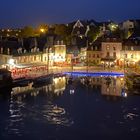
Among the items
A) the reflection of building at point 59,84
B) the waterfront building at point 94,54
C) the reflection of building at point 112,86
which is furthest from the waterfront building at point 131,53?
the reflection of building at point 59,84

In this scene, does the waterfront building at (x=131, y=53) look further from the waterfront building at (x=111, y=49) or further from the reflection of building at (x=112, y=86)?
the reflection of building at (x=112, y=86)

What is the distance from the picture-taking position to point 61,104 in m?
20.3

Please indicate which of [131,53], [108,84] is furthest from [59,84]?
[131,53]

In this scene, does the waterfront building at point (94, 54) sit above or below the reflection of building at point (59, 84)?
above

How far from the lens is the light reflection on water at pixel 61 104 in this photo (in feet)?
56.0

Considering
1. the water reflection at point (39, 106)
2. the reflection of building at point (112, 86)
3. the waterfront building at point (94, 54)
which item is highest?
the waterfront building at point (94, 54)

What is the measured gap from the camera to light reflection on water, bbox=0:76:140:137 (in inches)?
672

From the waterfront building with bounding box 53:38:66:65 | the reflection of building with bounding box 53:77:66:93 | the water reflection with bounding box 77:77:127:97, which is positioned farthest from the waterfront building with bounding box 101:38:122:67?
the reflection of building with bounding box 53:77:66:93

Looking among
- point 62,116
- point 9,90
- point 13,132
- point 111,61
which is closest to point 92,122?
point 62,116

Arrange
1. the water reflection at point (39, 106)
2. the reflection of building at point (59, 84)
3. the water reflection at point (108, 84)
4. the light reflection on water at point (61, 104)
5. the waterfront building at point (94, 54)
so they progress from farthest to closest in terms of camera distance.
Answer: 1. the waterfront building at point (94, 54)
2. the reflection of building at point (59, 84)
3. the water reflection at point (108, 84)
4. the water reflection at point (39, 106)
5. the light reflection on water at point (61, 104)

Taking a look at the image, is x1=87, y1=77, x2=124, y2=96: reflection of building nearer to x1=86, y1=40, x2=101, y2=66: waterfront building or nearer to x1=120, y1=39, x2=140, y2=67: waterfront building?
x1=120, y1=39, x2=140, y2=67: waterfront building

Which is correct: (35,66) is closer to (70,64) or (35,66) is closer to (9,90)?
(70,64)

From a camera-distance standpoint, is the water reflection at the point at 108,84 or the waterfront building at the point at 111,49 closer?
the water reflection at the point at 108,84

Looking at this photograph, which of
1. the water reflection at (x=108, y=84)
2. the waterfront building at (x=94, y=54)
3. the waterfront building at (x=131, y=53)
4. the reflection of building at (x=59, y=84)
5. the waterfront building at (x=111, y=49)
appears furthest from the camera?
the waterfront building at (x=94, y=54)
